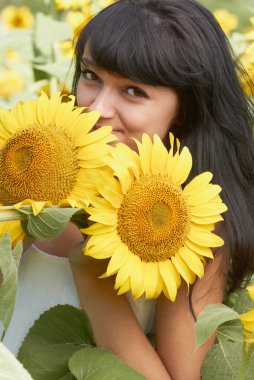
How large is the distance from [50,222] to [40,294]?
14.8 inches

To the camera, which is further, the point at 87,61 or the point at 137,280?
the point at 87,61

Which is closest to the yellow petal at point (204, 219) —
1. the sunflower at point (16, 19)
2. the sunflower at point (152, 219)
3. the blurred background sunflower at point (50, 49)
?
the sunflower at point (152, 219)

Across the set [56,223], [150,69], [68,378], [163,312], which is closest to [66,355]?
[68,378]

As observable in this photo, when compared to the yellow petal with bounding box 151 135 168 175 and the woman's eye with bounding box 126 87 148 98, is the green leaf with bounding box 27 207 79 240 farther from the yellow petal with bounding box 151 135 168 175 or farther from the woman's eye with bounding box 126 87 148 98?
the woman's eye with bounding box 126 87 148 98

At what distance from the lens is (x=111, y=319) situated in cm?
114

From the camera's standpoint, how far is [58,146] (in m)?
1.02

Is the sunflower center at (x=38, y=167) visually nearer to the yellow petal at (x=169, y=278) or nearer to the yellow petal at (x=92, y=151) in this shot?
the yellow petal at (x=92, y=151)

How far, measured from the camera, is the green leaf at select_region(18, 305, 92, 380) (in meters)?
1.11

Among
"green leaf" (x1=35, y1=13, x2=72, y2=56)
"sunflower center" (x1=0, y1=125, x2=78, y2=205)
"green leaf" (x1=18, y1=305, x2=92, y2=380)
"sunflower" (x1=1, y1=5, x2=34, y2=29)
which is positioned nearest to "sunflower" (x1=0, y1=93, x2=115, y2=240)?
"sunflower center" (x1=0, y1=125, x2=78, y2=205)

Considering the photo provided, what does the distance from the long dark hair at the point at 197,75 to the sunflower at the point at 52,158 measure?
193 millimetres

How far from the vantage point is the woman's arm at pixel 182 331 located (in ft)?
3.92

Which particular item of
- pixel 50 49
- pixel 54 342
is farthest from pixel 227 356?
pixel 50 49

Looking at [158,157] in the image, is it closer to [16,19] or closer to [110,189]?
[110,189]

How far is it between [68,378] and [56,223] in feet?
0.87
